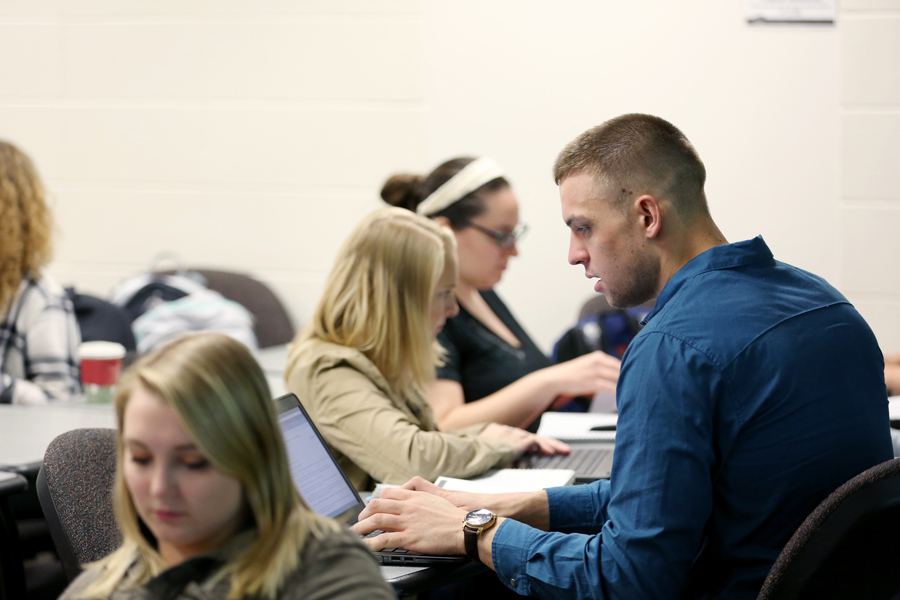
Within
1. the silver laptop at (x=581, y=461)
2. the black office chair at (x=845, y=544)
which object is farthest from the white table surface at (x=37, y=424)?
the black office chair at (x=845, y=544)

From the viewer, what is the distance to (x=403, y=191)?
2.63m

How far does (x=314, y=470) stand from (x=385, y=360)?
34 cm

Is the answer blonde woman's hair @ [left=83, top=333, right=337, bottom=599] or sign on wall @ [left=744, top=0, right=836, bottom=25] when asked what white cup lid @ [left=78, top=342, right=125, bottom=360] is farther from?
sign on wall @ [left=744, top=0, right=836, bottom=25]

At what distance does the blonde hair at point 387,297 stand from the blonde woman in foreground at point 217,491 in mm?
833

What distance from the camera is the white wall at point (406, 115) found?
128 inches

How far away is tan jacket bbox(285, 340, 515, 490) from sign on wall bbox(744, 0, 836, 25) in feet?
7.21

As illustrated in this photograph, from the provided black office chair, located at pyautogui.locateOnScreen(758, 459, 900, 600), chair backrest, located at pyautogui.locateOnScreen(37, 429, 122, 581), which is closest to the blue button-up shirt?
black office chair, located at pyautogui.locateOnScreen(758, 459, 900, 600)

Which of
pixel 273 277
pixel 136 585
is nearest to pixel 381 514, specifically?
pixel 136 585

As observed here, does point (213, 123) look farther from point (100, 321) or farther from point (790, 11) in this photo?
point (790, 11)

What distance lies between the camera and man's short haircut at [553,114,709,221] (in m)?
1.36

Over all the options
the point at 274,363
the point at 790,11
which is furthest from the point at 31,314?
the point at 790,11

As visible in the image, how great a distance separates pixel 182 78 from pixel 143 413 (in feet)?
11.1

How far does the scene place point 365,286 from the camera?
1789 mm

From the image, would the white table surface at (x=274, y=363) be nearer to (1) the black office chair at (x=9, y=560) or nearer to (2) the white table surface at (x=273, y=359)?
(2) the white table surface at (x=273, y=359)
